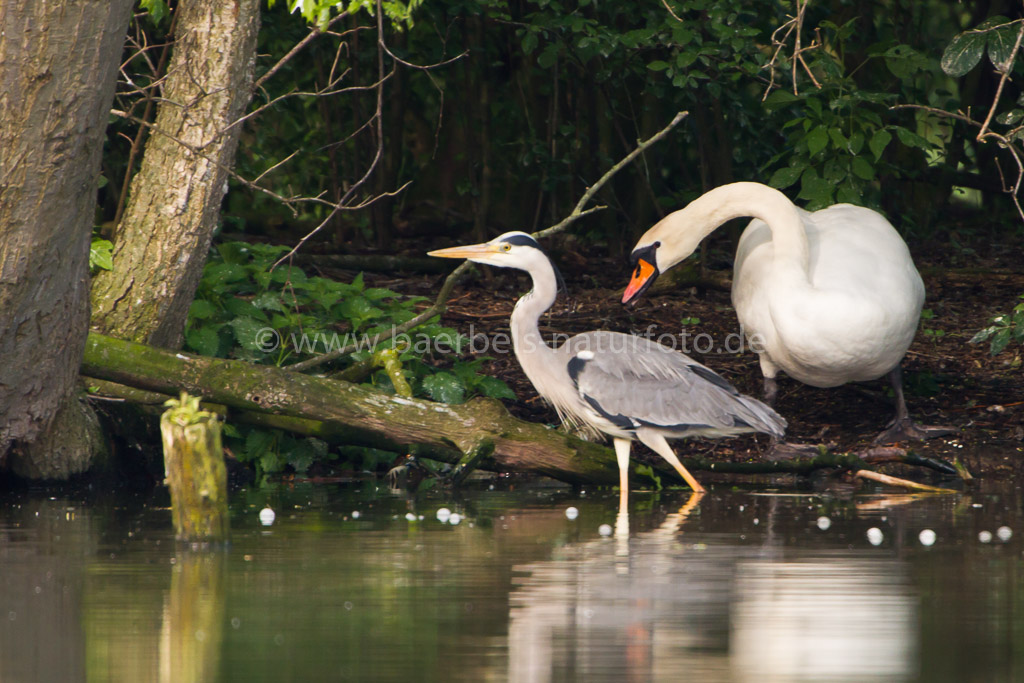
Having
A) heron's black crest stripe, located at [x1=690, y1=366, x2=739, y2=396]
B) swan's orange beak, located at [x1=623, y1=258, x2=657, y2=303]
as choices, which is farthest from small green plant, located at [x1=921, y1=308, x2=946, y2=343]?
heron's black crest stripe, located at [x1=690, y1=366, x2=739, y2=396]

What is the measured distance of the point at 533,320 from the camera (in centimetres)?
793

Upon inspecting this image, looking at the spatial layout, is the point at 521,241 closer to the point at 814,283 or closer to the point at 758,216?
the point at 758,216

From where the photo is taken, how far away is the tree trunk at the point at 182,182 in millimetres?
7809

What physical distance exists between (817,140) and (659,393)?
3255 millimetres

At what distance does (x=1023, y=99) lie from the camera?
877 cm

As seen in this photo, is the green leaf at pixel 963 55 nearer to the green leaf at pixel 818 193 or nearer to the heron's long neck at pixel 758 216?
the heron's long neck at pixel 758 216

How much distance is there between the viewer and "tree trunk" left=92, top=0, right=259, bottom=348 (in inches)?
307

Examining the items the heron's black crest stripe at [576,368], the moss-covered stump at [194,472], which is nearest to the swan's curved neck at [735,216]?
the heron's black crest stripe at [576,368]

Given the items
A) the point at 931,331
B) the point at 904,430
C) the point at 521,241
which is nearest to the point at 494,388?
the point at 521,241

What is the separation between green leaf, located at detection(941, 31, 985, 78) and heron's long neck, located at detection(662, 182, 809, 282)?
132 centimetres

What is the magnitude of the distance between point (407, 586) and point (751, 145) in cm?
1020

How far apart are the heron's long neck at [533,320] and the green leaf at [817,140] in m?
2.88

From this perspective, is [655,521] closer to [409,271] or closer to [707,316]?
[707,316]

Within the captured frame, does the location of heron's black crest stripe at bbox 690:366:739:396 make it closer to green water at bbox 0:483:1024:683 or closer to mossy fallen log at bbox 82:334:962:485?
mossy fallen log at bbox 82:334:962:485
